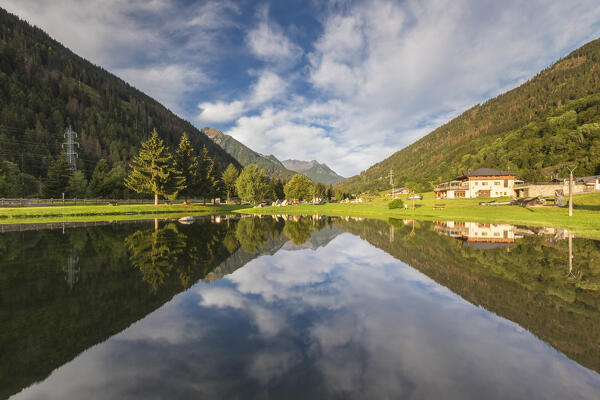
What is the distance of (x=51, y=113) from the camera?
368ft

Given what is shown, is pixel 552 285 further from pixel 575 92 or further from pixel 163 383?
pixel 575 92

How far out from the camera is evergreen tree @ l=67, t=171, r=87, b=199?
60.9 meters

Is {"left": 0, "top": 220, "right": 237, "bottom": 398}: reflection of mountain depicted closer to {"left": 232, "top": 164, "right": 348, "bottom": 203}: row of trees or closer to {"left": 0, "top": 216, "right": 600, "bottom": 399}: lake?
{"left": 0, "top": 216, "right": 600, "bottom": 399}: lake

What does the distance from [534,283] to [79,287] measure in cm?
1464

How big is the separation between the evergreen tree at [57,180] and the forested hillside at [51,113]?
661 cm

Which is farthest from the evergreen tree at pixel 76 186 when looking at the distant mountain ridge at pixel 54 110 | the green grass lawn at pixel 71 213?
the green grass lawn at pixel 71 213

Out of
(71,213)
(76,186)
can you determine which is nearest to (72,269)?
(71,213)

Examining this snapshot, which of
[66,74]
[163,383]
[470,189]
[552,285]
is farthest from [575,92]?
[66,74]

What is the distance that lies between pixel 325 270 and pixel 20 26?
277 m

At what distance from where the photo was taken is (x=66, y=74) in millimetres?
150750

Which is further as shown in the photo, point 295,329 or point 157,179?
point 157,179

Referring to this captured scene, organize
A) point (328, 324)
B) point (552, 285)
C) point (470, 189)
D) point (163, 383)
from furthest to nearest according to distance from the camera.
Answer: point (470, 189), point (552, 285), point (328, 324), point (163, 383)

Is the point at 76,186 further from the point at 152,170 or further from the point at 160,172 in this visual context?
the point at 160,172

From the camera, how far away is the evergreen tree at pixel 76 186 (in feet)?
200
